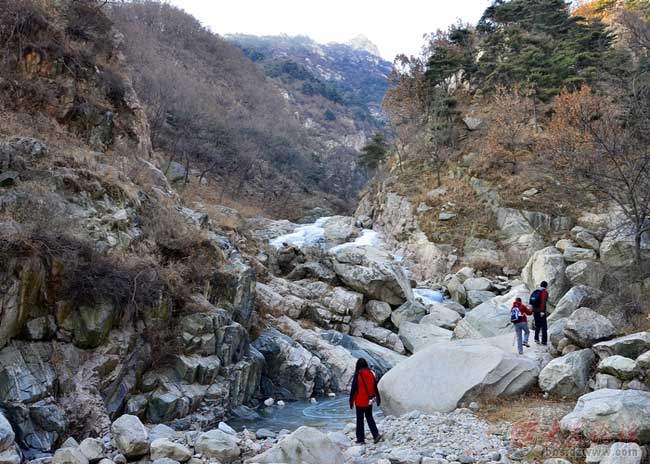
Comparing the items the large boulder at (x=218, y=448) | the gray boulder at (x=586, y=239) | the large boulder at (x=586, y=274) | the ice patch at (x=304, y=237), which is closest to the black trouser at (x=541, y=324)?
the large boulder at (x=586, y=274)

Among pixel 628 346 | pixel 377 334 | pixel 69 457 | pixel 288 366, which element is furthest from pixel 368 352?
pixel 69 457

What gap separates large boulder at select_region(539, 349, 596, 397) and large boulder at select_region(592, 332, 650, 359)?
1.18ft

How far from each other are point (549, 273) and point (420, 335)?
6.04 meters

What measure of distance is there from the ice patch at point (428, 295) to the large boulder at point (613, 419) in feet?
57.9

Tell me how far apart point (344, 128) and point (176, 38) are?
128 ft

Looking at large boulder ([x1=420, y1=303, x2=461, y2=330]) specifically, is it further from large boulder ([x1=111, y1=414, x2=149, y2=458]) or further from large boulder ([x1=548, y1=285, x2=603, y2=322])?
large boulder ([x1=111, y1=414, x2=149, y2=458])

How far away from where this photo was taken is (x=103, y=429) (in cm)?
928

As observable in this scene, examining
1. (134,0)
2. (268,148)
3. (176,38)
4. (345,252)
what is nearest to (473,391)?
(345,252)

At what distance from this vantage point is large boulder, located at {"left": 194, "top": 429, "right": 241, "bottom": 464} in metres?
7.45

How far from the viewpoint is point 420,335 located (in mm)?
20188

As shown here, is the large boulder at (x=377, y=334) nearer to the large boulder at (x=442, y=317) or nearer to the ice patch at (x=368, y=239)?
the large boulder at (x=442, y=317)

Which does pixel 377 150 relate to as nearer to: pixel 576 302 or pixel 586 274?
pixel 586 274

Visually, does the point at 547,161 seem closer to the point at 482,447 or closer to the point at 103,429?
the point at 482,447

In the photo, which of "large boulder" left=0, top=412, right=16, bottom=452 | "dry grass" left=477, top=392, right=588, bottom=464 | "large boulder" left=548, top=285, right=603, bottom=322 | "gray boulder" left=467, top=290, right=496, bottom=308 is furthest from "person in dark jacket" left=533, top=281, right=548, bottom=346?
"large boulder" left=0, top=412, right=16, bottom=452
